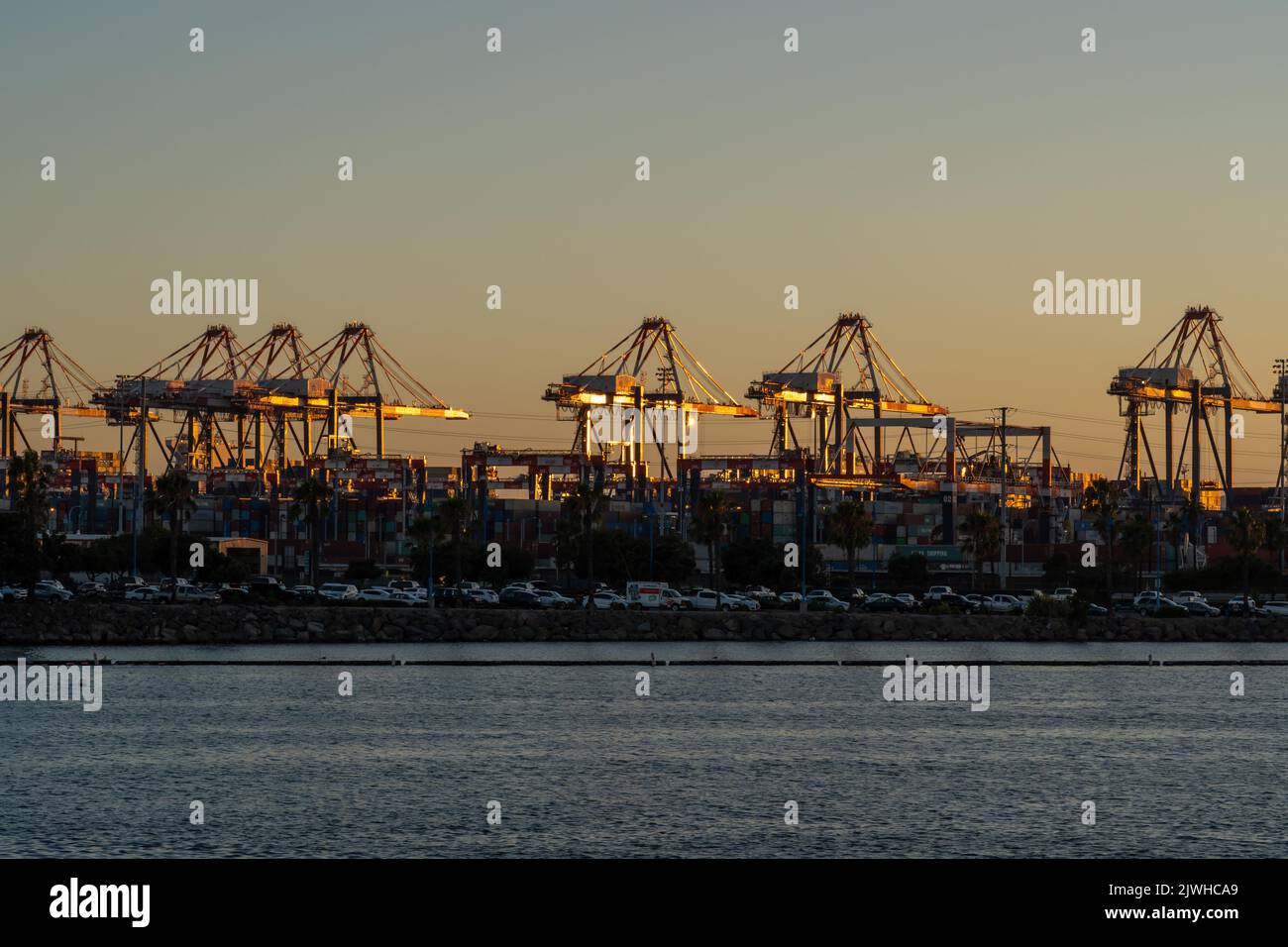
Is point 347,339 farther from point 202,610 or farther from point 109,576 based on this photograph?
point 202,610

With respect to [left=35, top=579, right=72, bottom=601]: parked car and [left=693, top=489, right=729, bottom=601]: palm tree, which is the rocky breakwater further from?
[left=693, top=489, right=729, bottom=601]: palm tree

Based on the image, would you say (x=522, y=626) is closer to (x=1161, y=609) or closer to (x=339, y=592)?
(x=339, y=592)

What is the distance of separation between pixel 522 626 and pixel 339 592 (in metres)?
17.3

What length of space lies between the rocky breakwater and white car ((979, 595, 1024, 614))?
19.5 feet

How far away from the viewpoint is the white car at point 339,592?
97.8m

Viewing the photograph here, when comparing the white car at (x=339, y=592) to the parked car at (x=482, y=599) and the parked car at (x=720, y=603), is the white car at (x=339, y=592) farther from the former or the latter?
the parked car at (x=720, y=603)

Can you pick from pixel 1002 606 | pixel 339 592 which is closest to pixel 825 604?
pixel 1002 606

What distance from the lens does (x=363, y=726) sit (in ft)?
164

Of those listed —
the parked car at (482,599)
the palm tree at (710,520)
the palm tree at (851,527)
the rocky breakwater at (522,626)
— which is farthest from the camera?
the palm tree at (851,527)

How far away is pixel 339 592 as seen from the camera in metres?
100

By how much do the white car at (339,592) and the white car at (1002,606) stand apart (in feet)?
118

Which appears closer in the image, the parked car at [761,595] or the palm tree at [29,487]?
the palm tree at [29,487]
